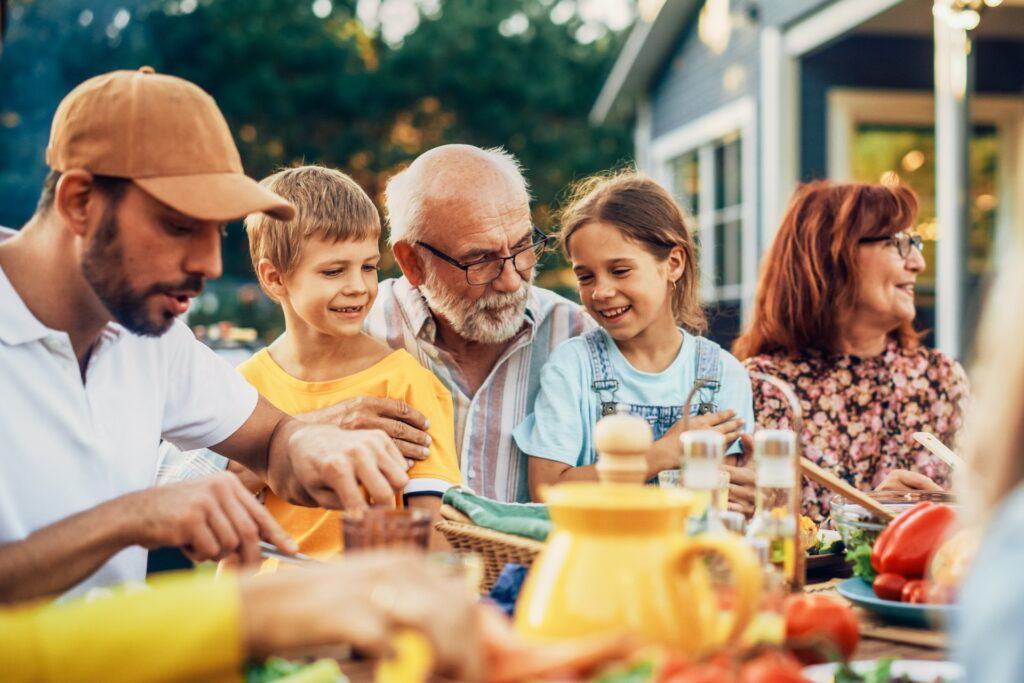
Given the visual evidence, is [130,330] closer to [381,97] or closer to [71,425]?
[71,425]

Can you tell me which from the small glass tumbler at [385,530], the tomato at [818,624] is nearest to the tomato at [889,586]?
the tomato at [818,624]

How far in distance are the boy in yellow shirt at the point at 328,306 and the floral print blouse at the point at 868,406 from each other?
1225mm

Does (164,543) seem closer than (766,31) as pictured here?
Yes

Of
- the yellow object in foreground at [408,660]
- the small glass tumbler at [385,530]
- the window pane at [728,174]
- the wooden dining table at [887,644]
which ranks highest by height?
the window pane at [728,174]

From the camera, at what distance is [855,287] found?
3641 mm

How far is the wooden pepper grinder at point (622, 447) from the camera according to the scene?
151cm

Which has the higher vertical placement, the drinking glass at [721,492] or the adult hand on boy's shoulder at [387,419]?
the adult hand on boy's shoulder at [387,419]

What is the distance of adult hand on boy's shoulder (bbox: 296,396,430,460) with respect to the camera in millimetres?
2631

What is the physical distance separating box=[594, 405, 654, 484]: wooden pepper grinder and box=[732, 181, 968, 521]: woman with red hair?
6.83 ft

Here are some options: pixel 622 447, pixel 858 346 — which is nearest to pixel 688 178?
pixel 858 346

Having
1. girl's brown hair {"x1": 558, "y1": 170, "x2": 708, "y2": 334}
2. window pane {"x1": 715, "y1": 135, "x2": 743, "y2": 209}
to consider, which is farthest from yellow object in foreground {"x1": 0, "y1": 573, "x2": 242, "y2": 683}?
window pane {"x1": 715, "y1": 135, "x2": 743, "y2": 209}

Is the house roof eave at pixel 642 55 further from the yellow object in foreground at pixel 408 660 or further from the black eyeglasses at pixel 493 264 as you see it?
the yellow object in foreground at pixel 408 660

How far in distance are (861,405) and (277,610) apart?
2.91 m

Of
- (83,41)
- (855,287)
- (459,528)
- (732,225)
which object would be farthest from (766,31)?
(83,41)
